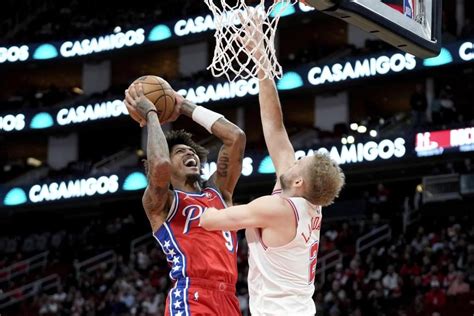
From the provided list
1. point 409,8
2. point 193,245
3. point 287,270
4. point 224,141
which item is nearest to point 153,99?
point 224,141

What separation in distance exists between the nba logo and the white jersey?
4.38ft

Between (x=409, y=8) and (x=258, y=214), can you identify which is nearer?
(x=258, y=214)

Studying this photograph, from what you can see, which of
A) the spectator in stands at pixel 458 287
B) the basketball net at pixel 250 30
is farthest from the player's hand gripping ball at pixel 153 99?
the spectator in stands at pixel 458 287

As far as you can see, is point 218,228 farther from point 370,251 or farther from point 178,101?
point 370,251

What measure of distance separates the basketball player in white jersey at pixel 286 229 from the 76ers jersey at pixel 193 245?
1.68 feet

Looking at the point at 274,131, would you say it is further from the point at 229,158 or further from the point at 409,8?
the point at 409,8

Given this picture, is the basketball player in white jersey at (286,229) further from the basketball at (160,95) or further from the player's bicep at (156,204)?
the basketball at (160,95)

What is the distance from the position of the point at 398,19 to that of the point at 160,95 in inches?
54.5

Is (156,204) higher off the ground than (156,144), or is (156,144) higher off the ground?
(156,144)

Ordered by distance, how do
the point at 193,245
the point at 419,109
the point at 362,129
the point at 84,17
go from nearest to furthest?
the point at 193,245 → the point at 419,109 → the point at 362,129 → the point at 84,17

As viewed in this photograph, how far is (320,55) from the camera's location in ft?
70.1

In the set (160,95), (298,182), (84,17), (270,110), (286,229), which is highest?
(84,17)

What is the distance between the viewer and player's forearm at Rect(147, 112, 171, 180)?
5074 mm

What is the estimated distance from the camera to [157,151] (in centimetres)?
509
